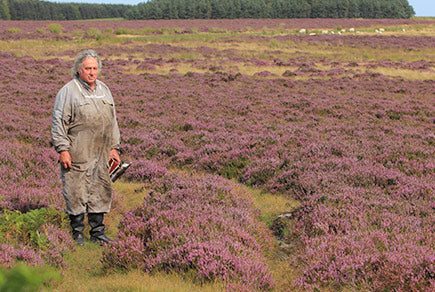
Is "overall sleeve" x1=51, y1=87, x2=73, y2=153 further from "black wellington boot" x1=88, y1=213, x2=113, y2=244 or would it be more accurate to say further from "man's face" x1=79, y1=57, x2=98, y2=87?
"black wellington boot" x1=88, y1=213, x2=113, y2=244

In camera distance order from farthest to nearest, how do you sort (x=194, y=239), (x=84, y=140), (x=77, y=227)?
(x=77, y=227), (x=84, y=140), (x=194, y=239)

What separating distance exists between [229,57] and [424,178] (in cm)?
2871

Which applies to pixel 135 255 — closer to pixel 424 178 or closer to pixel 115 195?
pixel 115 195

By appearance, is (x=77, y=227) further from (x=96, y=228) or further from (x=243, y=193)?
(x=243, y=193)

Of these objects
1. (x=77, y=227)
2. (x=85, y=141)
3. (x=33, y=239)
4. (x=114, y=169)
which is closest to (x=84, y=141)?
(x=85, y=141)

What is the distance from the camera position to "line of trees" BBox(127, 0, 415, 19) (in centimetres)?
10438

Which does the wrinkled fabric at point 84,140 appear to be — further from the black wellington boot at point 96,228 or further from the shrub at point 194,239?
the shrub at point 194,239

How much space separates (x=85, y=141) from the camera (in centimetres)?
442

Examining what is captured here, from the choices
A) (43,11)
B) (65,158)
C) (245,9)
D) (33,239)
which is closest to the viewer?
(33,239)

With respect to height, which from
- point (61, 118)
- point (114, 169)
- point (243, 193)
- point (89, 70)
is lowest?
point (243, 193)

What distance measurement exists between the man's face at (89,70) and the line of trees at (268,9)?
349 feet

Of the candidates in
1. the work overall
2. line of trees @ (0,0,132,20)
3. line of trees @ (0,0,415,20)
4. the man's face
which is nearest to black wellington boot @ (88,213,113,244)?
the work overall

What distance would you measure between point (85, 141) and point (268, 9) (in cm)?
10901

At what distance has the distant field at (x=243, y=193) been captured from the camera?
351 cm
